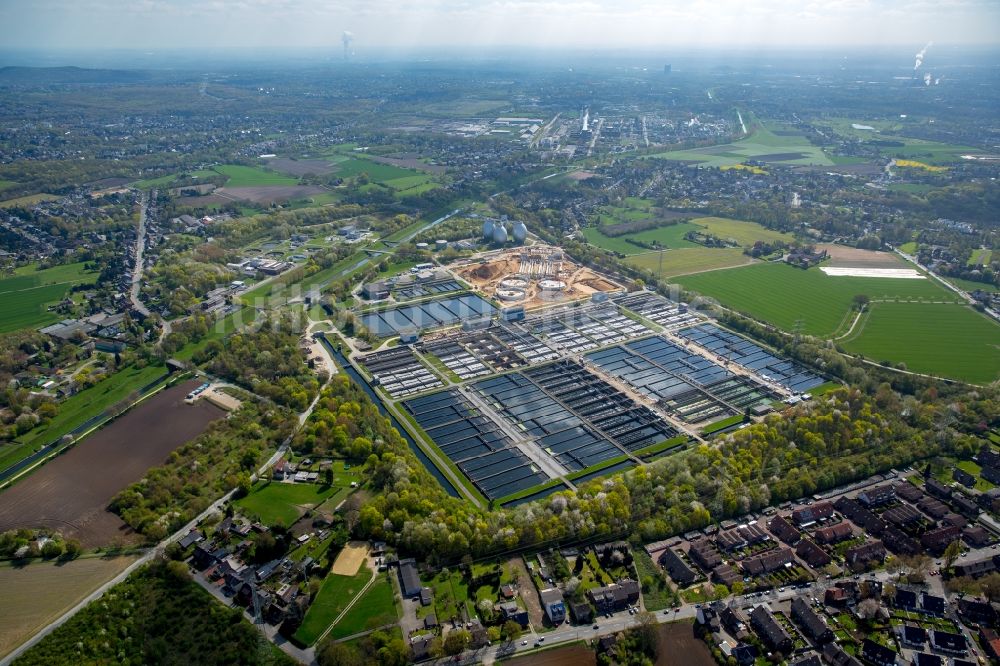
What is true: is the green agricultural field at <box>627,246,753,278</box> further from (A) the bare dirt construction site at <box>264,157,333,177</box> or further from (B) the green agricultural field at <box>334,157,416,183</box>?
(A) the bare dirt construction site at <box>264,157,333,177</box>

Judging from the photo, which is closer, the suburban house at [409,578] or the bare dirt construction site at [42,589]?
the bare dirt construction site at [42,589]

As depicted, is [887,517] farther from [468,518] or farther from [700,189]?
[700,189]

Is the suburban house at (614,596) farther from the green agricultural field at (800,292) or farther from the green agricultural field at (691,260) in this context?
the green agricultural field at (691,260)

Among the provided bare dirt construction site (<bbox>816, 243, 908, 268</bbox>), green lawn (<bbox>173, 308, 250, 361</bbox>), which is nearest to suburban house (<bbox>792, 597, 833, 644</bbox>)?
green lawn (<bbox>173, 308, 250, 361</bbox>)

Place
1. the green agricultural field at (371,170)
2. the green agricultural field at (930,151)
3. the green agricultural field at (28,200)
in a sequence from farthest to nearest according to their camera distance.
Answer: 1. the green agricultural field at (930,151)
2. the green agricultural field at (371,170)
3. the green agricultural field at (28,200)

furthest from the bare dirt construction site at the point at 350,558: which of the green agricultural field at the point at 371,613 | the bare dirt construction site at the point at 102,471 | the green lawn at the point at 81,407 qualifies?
the green lawn at the point at 81,407

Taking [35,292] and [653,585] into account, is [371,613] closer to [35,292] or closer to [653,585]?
[653,585]

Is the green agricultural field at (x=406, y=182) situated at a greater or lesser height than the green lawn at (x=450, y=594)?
greater
